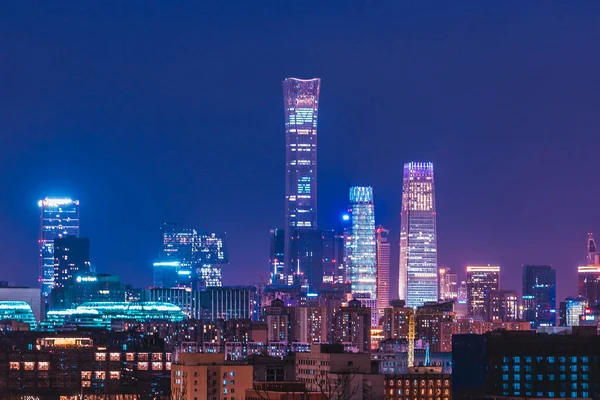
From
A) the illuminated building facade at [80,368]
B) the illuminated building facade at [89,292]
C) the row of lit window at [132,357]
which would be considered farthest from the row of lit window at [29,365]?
the illuminated building facade at [89,292]

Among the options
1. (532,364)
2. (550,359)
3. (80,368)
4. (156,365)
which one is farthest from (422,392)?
(156,365)

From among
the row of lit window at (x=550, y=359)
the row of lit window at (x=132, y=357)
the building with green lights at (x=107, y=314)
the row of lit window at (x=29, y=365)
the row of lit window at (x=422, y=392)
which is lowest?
the row of lit window at (x=422, y=392)

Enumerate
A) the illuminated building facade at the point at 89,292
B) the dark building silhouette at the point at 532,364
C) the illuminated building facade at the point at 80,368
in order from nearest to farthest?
1. the dark building silhouette at the point at 532,364
2. the illuminated building facade at the point at 80,368
3. the illuminated building facade at the point at 89,292

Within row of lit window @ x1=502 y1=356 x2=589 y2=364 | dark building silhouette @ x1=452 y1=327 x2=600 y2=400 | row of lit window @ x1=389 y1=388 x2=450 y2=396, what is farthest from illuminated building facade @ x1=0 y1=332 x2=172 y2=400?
row of lit window @ x1=502 y1=356 x2=589 y2=364

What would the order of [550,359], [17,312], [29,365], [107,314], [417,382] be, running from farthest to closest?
[107,314] → [17,312] → [29,365] → [550,359] → [417,382]

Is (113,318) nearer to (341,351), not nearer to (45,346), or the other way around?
(45,346)

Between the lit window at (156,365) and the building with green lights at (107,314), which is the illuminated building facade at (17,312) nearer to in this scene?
the building with green lights at (107,314)

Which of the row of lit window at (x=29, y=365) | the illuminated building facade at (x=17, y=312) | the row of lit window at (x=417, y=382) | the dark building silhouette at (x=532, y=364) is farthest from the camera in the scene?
the illuminated building facade at (x=17, y=312)

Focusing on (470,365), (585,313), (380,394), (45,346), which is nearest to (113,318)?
(585,313)

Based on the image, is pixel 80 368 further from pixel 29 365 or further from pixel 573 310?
pixel 573 310

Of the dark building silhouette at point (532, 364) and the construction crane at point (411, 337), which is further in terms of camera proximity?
the construction crane at point (411, 337)

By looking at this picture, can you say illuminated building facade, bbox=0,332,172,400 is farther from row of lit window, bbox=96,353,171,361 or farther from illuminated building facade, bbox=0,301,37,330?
illuminated building facade, bbox=0,301,37,330

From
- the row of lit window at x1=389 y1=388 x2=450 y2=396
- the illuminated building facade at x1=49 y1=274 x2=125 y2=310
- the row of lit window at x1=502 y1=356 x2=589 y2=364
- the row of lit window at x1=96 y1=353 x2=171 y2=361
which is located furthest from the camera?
the illuminated building facade at x1=49 y1=274 x2=125 y2=310

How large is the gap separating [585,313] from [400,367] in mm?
72807
